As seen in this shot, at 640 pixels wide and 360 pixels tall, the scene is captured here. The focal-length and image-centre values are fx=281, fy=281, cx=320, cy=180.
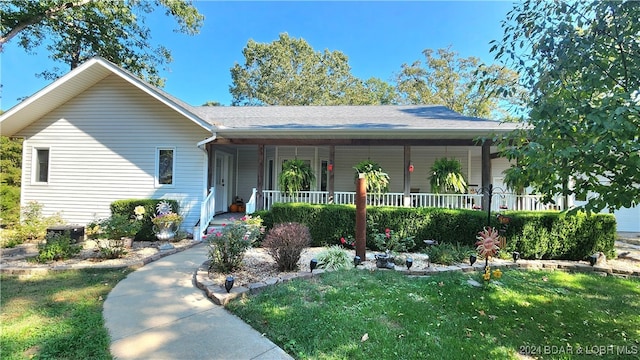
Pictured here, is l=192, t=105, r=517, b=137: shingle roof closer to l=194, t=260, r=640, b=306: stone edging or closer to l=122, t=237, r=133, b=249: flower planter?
l=194, t=260, r=640, b=306: stone edging

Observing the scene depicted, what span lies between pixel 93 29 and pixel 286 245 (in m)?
15.1

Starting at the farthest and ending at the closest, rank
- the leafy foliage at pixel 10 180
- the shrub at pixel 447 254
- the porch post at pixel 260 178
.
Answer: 1. the leafy foliage at pixel 10 180
2. the porch post at pixel 260 178
3. the shrub at pixel 447 254

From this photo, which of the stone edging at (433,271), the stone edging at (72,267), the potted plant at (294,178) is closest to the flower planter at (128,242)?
the stone edging at (72,267)

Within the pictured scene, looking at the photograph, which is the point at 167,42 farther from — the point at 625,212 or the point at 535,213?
the point at 625,212

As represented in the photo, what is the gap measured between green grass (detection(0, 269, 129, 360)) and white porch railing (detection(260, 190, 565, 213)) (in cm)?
459

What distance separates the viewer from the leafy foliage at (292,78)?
2478 centimetres

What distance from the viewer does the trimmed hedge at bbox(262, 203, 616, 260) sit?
20.5 ft

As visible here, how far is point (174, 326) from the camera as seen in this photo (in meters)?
3.04

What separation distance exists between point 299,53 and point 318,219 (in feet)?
74.2

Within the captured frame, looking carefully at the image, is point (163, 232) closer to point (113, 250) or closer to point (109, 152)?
point (113, 250)

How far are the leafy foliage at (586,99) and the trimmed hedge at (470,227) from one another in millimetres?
4014

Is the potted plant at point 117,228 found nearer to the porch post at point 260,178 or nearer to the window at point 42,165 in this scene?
the porch post at point 260,178

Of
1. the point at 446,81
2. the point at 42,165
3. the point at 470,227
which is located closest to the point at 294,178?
the point at 470,227

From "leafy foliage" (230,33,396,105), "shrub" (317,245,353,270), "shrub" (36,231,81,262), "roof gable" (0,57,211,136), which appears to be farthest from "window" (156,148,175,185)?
"leafy foliage" (230,33,396,105)
